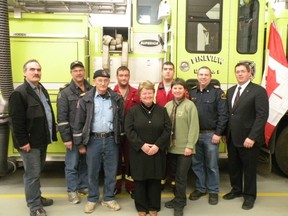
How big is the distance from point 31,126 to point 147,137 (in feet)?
4.24

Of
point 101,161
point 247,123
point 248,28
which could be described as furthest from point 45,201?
point 248,28

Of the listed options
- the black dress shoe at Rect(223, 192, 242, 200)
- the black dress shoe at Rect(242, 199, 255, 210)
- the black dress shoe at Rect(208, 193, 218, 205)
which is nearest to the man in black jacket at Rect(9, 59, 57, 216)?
the black dress shoe at Rect(208, 193, 218, 205)

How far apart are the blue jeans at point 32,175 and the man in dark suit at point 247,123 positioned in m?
2.38

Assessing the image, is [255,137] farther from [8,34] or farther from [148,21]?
[8,34]

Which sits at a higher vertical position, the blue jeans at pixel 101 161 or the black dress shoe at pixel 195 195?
the blue jeans at pixel 101 161

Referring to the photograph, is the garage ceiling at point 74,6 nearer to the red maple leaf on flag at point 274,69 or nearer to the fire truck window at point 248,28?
the fire truck window at point 248,28

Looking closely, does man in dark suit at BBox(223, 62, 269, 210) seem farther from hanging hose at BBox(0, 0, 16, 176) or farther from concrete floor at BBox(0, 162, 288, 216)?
hanging hose at BBox(0, 0, 16, 176)

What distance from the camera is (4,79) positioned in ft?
13.4

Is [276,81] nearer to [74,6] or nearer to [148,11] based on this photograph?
[148,11]

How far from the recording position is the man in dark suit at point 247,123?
370 centimetres

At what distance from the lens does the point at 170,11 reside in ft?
14.9

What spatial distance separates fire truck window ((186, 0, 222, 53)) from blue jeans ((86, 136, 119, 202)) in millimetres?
1870

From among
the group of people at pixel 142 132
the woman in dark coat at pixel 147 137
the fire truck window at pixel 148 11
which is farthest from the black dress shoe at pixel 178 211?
the fire truck window at pixel 148 11

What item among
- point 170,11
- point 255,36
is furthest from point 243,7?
point 170,11
